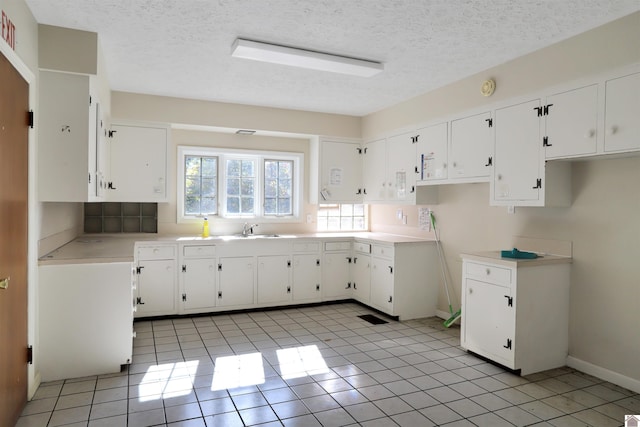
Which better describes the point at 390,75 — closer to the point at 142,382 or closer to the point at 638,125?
the point at 638,125

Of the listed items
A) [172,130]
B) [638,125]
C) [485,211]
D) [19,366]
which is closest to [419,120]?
[485,211]

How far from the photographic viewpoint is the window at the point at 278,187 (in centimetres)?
605

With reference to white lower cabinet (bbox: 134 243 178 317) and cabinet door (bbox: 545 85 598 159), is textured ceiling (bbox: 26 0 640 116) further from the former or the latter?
white lower cabinet (bbox: 134 243 178 317)

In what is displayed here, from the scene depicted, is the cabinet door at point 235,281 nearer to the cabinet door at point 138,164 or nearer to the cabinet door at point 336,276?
the cabinet door at point 336,276

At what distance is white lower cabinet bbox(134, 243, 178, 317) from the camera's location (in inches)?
188

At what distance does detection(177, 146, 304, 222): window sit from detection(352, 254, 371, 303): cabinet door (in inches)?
44.0

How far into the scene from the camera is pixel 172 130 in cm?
545

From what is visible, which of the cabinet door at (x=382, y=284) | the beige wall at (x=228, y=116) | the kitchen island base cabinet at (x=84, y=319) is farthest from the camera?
the cabinet door at (x=382, y=284)

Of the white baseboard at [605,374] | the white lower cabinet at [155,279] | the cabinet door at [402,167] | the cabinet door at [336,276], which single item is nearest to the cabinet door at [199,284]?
the white lower cabinet at [155,279]

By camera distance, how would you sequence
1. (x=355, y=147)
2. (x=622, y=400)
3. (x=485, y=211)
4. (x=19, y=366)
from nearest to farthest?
(x=19, y=366), (x=622, y=400), (x=485, y=211), (x=355, y=147)

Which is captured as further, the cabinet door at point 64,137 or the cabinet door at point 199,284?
the cabinet door at point 199,284

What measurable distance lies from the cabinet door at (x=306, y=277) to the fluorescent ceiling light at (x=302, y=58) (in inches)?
101

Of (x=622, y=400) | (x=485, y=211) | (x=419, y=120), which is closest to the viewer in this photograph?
(x=622, y=400)

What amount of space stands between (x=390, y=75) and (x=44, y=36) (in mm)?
2945
